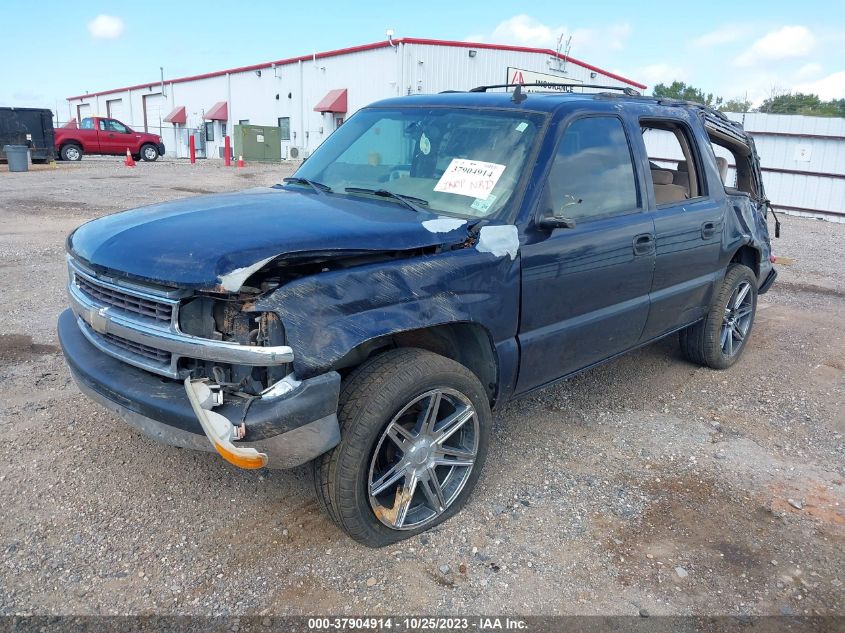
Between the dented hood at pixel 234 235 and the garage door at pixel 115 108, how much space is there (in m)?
57.1

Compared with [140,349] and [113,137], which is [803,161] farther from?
[113,137]

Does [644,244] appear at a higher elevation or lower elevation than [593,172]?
lower

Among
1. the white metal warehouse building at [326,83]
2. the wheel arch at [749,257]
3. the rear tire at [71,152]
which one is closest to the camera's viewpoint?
the wheel arch at [749,257]

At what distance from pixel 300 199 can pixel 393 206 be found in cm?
48

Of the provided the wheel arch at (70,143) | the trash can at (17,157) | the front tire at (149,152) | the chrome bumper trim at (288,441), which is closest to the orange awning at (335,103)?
the front tire at (149,152)

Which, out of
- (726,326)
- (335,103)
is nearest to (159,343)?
(726,326)

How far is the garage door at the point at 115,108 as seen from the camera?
53625mm

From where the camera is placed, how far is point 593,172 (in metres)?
3.67

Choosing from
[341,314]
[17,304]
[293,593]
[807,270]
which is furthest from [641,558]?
[807,270]

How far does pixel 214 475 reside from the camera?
3.38 meters

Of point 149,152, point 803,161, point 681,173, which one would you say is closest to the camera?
point 681,173

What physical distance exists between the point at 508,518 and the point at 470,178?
5.51ft

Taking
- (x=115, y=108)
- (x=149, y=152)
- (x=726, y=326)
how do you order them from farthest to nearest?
(x=115, y=108) < (x=149, y=152) < (x=726, y=326)

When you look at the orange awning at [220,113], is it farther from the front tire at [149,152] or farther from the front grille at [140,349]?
the front grille at [140,349]
